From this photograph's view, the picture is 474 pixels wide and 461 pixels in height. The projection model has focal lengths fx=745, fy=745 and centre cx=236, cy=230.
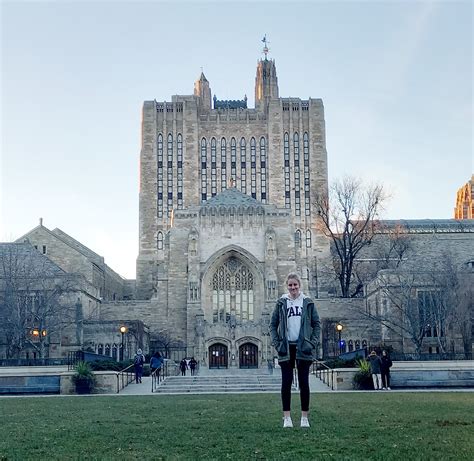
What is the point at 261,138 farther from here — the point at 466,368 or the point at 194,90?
the point at 466,368

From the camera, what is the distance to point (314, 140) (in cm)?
8769

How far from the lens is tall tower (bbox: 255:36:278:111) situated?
9341cm

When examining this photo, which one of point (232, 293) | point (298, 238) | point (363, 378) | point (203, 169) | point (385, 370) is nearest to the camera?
point (385, 370)

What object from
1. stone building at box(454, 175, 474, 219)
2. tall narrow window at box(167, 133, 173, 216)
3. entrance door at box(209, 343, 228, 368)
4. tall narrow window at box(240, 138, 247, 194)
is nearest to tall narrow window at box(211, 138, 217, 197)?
tall narrow window at box(240, 138, 247, 194)

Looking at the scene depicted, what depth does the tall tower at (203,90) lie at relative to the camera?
→ 3821 inches

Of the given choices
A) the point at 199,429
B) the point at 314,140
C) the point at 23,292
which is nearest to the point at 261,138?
the point at 314,140

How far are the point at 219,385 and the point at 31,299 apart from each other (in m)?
28.6

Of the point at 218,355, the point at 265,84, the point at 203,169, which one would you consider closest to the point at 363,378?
the point at 218,355

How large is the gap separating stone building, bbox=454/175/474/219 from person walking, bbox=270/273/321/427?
111003mm

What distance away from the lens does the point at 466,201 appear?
11981 centimetres

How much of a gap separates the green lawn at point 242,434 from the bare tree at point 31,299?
35715 millimetres

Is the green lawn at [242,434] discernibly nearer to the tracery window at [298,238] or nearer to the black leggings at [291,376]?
the black leggings at [291,376]

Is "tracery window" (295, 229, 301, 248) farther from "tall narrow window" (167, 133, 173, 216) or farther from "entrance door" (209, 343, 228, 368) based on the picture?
"entrance door" (209, 343, 228, 368)

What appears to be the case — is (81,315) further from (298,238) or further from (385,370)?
(385,370)
